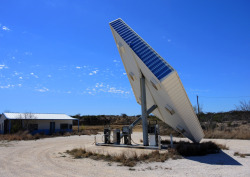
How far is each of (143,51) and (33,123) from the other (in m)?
30.1

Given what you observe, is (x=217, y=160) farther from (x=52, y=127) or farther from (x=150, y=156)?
(x=52, y=127)

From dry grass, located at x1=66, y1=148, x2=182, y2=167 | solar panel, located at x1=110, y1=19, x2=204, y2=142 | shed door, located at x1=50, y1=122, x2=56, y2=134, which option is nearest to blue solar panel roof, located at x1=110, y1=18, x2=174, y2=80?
solar panel, located at x1=110, y1=19, x2=204, y2=142

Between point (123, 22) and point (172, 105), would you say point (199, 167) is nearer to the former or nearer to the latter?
point (172, 105)

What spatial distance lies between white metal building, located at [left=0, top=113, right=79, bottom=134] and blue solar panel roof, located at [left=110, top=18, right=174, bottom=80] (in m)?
26.8

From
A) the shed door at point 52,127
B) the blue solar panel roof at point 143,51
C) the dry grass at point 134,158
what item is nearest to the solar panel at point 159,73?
the blue solar panel roof at point 143,51

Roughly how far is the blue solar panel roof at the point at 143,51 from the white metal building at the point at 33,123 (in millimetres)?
26816

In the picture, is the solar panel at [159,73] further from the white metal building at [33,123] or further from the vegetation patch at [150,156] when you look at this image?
the white metal building at [33,123]

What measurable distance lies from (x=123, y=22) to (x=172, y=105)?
22.4ft

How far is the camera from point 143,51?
1292cm

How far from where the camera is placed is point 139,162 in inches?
420

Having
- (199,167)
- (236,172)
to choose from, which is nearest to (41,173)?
(199,167)

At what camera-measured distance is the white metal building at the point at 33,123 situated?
1384 inches

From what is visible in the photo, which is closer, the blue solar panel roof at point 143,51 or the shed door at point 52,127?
the blue solar panel roof at point 143,51

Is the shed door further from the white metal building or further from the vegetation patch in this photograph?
the vegetation patch
